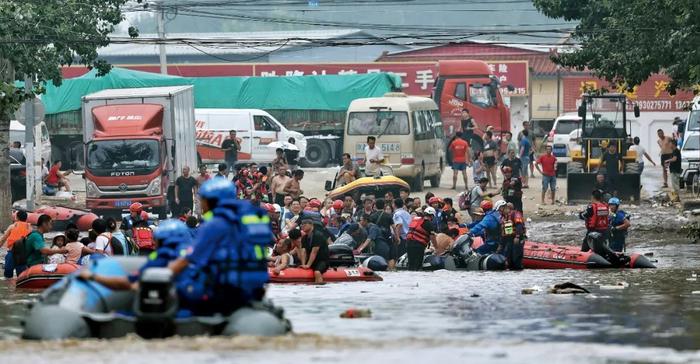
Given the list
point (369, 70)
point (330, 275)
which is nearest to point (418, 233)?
point (330, 275)

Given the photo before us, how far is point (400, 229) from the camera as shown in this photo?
3025cm

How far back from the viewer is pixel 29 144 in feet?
127

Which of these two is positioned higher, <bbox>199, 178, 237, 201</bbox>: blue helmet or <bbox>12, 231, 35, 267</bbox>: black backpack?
<bbox>199, 178, 237, 201</bbox>: blue helmet

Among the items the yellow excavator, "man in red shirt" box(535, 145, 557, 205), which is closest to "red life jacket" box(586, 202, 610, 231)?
the yellow excavator

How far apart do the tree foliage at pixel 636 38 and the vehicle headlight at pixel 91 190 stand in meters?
12.1

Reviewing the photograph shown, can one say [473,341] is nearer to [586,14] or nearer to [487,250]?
[487,250]

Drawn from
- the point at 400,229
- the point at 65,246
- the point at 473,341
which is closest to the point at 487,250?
the point at 400,229

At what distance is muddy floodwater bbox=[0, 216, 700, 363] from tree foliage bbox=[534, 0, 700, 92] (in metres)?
5.59

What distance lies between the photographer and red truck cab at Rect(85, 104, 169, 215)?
41.1 metres

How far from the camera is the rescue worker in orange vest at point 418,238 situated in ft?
92.6

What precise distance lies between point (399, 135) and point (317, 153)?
11.4 m

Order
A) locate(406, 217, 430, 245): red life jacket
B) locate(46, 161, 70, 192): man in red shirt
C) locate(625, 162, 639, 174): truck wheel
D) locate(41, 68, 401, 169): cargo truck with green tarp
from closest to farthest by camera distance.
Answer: locate(406, 217, 430, 245): red life jacket → locate(625, 162, 639, 174): truck wheel → locate(46, 161, 70, 192): man in red shirt → locate(41, 68, 401, 169): cargo truck with green tarp

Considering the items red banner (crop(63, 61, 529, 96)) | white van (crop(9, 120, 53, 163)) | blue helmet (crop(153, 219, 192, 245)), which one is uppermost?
red banner (crop(63, 61, 529, 96))

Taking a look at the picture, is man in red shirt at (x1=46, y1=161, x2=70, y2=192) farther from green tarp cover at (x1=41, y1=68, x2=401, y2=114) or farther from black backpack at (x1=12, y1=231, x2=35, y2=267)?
black backpack at (x1=12, y1=231, x2=35, y2=267)
